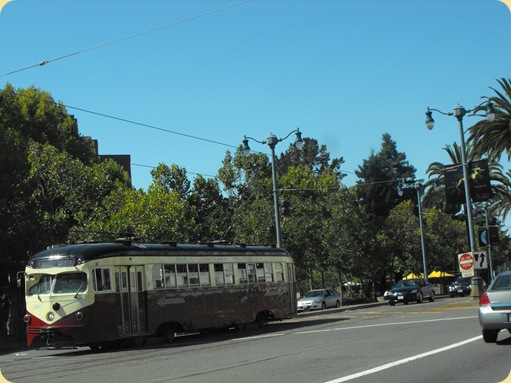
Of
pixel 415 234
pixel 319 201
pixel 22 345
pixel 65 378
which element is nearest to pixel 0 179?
pixel 22 345

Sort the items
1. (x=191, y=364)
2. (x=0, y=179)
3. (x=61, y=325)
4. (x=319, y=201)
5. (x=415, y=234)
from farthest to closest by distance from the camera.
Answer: (x=415, y=234) → (x=319, y=201) → (x=0, y=179) → (x=61, y=325) → (x=191, y=364)

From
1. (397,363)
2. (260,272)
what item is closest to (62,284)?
(260,272)

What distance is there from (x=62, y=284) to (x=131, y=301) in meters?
2.25

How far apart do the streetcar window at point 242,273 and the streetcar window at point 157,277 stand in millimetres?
4513

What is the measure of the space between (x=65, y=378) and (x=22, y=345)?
15620 millimetres

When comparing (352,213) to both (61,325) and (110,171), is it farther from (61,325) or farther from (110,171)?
(61,325)

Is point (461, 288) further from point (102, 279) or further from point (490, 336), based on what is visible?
point (490, 336)

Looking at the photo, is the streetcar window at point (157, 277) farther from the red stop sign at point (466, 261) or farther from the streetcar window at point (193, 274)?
the red stop sign at point (466, 261)

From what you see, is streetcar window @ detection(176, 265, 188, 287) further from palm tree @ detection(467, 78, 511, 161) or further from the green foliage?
palm tree @ detection(467, 78, 511, 161)

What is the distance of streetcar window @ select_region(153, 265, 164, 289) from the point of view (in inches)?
871

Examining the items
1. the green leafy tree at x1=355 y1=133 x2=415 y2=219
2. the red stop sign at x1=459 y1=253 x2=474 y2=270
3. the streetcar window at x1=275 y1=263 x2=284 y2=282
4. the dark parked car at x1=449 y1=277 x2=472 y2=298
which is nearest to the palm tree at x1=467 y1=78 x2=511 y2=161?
the red stop sign at x1=459 y1=253 x2=474 y2=270

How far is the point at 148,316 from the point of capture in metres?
21.6

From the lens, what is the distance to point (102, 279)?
804 inches

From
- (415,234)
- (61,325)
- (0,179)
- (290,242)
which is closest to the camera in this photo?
(61,325)
